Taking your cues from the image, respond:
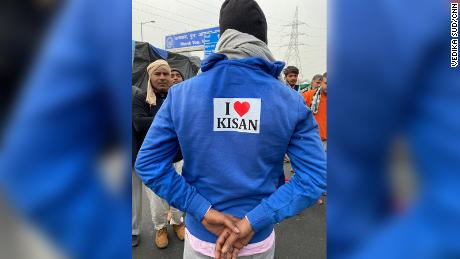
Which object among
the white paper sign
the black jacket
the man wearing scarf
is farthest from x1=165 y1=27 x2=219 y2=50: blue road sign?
the white paper sign

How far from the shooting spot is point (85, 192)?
1.42 ft

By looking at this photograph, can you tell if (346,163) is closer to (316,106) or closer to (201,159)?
(201,159)

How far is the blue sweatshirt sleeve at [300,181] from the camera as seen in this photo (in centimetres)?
102

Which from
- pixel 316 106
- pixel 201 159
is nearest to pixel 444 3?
pixel 201 159

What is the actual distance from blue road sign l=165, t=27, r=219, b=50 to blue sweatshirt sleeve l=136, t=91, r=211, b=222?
50.3 feet

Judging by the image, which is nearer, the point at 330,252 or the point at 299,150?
the point at 330,252

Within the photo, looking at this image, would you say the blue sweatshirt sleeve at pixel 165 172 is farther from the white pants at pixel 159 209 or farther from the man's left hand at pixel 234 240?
the white pants at pixel 159 209

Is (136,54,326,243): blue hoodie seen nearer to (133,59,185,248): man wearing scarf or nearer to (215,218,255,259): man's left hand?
(215,218,255,259): man's left hand

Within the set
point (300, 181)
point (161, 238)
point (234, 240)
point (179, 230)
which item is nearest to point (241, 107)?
point (300, 181)

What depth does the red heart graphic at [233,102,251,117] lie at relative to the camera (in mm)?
1011

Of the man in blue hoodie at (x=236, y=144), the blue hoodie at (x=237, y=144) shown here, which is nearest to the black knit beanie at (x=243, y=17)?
the man in blue hoodie at (x=236, y=144)

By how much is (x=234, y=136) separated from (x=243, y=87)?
0.16 m

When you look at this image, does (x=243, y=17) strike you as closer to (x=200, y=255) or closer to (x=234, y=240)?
(x=234, y=240)

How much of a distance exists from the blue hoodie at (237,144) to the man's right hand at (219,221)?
0.07ft
